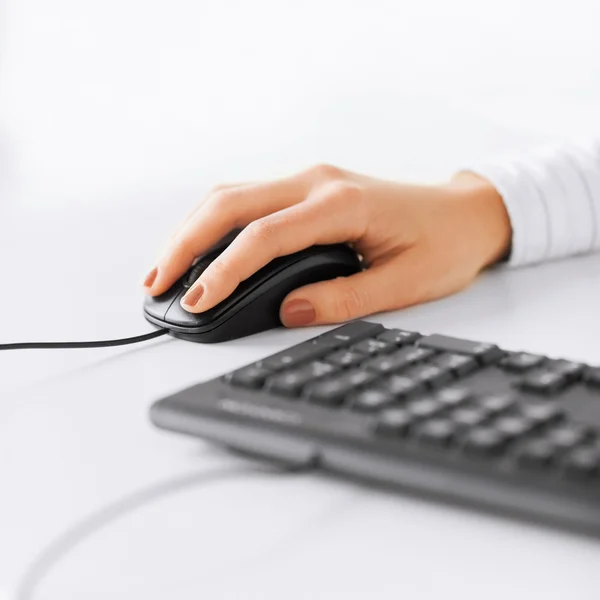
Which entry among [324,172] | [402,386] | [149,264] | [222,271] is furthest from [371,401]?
[149,264]

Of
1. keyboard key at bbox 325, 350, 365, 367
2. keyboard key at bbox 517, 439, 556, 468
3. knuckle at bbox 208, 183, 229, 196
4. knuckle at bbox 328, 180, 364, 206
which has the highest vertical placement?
knuckle at bbox 208, 183, 229, 196

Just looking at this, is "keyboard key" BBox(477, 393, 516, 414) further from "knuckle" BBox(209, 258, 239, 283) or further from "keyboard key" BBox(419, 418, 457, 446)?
"knuckle" BBox(209, 258, 239, 283)

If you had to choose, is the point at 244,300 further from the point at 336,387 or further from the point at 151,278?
the point at 336,387

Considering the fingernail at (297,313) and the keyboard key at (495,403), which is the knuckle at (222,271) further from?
the keyboard key at (495,403)

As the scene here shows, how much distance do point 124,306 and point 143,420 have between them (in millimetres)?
263

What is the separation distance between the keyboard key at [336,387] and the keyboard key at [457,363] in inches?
1.5

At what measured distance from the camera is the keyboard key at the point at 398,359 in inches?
20.8

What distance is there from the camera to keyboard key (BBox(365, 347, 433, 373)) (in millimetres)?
529

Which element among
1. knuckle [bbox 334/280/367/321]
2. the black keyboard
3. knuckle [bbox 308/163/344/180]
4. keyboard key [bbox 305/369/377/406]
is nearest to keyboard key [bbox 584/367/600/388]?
the black keyboard

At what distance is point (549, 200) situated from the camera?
0.92 metres

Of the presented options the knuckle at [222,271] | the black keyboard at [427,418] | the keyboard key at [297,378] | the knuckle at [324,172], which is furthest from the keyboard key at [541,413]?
the knuckle at [324,172]

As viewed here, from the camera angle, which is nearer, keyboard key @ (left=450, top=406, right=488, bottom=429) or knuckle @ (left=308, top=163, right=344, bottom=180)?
keyboard key @ (left=450, top=406, right=488, bottom=429)

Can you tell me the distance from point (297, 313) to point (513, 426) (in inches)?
12.4

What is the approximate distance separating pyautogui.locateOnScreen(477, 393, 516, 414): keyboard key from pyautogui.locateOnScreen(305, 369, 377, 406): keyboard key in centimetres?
6
